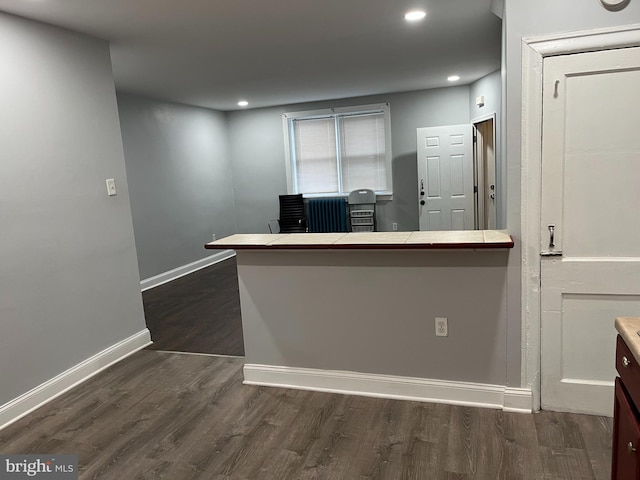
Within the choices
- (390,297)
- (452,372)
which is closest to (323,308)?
(390,297)

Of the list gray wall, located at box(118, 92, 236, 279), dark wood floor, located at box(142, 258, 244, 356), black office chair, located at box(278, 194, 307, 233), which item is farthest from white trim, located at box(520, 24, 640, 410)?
black office chair, located at box(278, 194, 307, 233)

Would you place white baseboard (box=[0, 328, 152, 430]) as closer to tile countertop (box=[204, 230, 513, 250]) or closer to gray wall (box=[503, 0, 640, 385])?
tile countertop (box=[204, 230, 513, 250])

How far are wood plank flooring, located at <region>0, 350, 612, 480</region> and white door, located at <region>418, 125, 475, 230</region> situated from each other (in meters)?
4.23

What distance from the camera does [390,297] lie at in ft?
8.09

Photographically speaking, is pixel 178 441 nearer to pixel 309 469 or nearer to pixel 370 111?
pixel 309 469

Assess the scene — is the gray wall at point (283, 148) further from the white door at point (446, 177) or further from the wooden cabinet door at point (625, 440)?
the wooden cabinet door at point (625, 440)

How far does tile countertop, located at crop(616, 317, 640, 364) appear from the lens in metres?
1.17

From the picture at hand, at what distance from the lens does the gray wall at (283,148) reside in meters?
6.57

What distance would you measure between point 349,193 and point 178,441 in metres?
5.32

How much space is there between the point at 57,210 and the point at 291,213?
4.59 m

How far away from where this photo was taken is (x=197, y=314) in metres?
4.29
